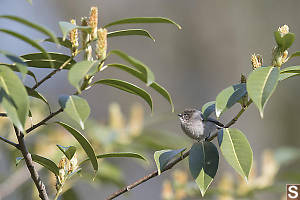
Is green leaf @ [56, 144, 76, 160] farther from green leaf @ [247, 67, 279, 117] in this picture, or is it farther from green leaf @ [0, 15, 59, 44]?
green leaf @ [247, 67, 279, 117]

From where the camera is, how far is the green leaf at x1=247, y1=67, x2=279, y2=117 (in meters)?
0.81

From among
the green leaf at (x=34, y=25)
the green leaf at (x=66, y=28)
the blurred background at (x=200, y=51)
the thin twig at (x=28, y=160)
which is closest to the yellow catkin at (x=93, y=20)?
the green leaf at (x=66, y=28)

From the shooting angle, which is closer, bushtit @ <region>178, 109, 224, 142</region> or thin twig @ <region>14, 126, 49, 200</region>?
thin twig @ <region>14, 126, 49, 200</region>

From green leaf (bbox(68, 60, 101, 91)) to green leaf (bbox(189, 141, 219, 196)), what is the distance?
1.05ft

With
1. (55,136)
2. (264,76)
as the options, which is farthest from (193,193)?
(264,76)

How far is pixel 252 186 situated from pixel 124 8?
508 cm

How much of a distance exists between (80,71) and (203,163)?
14.6 inches

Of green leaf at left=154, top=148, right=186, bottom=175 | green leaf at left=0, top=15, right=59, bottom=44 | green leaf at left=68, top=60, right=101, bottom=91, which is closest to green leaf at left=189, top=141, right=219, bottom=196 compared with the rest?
green leaf at left=154, top=148, right=186, bottom=175

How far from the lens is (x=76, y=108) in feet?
2.66

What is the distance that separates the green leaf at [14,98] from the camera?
74 centimetres

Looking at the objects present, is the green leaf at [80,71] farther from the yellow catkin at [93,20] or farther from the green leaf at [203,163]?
the green leaf at [203,163]

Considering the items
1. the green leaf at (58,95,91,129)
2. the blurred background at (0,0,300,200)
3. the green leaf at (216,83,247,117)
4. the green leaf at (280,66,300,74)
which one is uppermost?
the green leaf at (280,66,300,74)

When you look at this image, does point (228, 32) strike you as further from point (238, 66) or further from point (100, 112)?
point (100, 112)

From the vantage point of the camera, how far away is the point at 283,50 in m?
0.95
